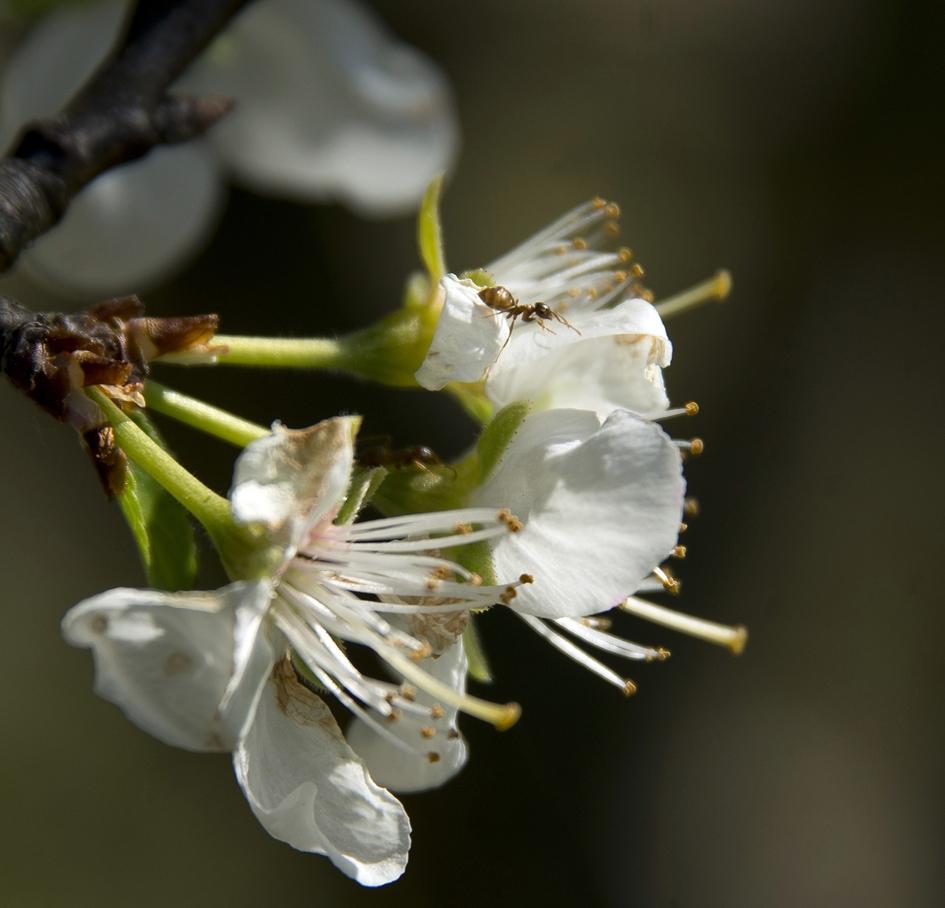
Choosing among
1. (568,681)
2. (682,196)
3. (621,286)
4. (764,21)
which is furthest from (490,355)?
(764,21)

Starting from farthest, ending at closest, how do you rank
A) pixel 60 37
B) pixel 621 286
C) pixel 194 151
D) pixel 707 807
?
pixel 707 807, pixel 194 151, pixel 60 37, pixel 621 286

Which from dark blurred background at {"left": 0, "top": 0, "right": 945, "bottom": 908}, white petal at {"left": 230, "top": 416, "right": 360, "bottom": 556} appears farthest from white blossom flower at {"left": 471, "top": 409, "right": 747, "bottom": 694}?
dark blurred background at {"left": 0, "top": 0, "right": 945, "bottom": 908}

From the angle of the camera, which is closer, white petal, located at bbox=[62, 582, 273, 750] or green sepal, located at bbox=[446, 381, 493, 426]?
white petal, located at bbox=[62, 582, 273, 750]

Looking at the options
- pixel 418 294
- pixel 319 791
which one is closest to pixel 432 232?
pixel 418 294

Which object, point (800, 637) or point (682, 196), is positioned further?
point (682, 196)

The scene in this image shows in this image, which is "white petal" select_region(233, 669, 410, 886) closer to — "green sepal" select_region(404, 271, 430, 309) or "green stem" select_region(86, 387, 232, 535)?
"green stem" select_region(86, 387, 232, 535)

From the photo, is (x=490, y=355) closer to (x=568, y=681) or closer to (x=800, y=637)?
(x=568, y=681)

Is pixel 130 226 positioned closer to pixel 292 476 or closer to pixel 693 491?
pixel 292 476
